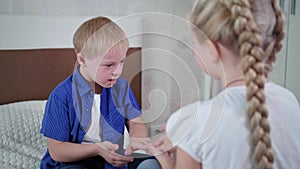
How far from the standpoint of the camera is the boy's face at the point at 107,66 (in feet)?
2.99

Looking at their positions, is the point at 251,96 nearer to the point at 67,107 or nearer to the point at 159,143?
the point at 159,143

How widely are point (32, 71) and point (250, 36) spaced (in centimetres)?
142

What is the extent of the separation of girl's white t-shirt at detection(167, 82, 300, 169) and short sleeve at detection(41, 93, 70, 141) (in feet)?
1.31

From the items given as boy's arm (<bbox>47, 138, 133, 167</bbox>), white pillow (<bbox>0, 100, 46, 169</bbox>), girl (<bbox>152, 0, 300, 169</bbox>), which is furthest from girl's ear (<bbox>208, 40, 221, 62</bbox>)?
white pillow (<bbox>0, 100, 46, 169</bbox>)

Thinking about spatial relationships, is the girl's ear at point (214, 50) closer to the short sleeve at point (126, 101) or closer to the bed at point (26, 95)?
the short sleeve at point (126, 101)

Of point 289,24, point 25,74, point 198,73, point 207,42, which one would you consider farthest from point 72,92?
point 289,24

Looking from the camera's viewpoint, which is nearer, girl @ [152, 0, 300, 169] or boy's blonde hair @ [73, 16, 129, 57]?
girl @ [152, 0, 300, 169]

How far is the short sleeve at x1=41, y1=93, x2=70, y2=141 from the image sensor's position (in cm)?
95

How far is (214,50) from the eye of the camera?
0.63 metres

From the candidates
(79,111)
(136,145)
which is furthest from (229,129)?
(79,111)

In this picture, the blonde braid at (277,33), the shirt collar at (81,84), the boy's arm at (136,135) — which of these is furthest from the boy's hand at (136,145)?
the blonde braid at (277,33)

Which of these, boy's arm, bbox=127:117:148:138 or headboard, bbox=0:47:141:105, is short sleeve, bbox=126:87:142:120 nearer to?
boy's arm, bbox=127:117:148:138

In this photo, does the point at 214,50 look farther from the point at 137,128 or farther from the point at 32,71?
the point at 32,71

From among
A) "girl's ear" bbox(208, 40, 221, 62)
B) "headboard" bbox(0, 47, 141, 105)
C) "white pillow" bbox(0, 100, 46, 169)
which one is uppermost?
"girl's ear" bbox(208, 40, 221, 62)
